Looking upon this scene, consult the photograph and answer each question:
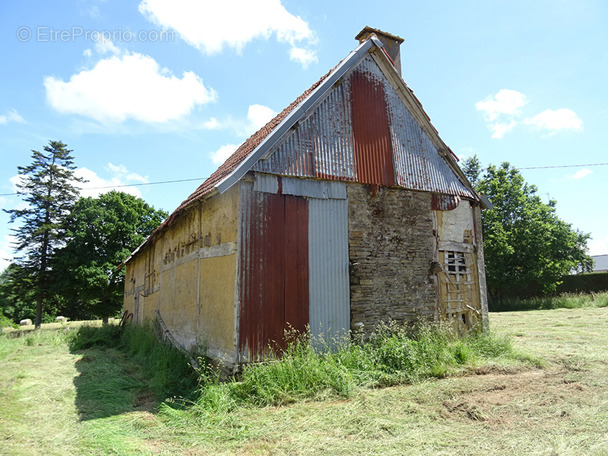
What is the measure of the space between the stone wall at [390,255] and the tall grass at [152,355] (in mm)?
3687

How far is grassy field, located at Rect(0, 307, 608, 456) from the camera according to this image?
4492mm

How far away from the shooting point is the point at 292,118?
795cm

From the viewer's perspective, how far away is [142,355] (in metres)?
11.1

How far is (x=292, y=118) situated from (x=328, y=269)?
127 inches

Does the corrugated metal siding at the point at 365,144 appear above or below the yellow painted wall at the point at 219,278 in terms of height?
above

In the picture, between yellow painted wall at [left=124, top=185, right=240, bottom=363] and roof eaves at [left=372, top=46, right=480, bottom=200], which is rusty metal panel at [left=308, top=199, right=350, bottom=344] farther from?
roof eaves at [left=372, top=46, right=480, bottom=200]

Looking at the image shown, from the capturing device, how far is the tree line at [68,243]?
26.9 m

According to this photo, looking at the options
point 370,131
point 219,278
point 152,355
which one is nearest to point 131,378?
point 152,355

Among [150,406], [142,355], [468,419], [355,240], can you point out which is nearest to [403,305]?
[355,240]

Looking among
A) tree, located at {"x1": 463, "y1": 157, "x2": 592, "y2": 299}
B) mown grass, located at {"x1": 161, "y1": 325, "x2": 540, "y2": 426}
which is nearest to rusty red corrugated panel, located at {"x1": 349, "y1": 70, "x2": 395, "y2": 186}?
mown grass, located at {"x1": 161, "y1": 325, "x2": 540, "y2": 426}

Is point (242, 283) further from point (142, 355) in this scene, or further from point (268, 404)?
point (142, 355)

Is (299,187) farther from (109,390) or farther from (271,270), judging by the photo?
(109,390)

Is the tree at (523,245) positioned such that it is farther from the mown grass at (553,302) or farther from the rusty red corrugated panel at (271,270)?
the rusty red corrugated panel at (271,270)

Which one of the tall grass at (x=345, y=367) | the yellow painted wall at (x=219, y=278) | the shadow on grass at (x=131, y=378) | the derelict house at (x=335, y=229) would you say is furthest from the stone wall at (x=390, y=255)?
the shadow on grass at (x=131, y=378)
